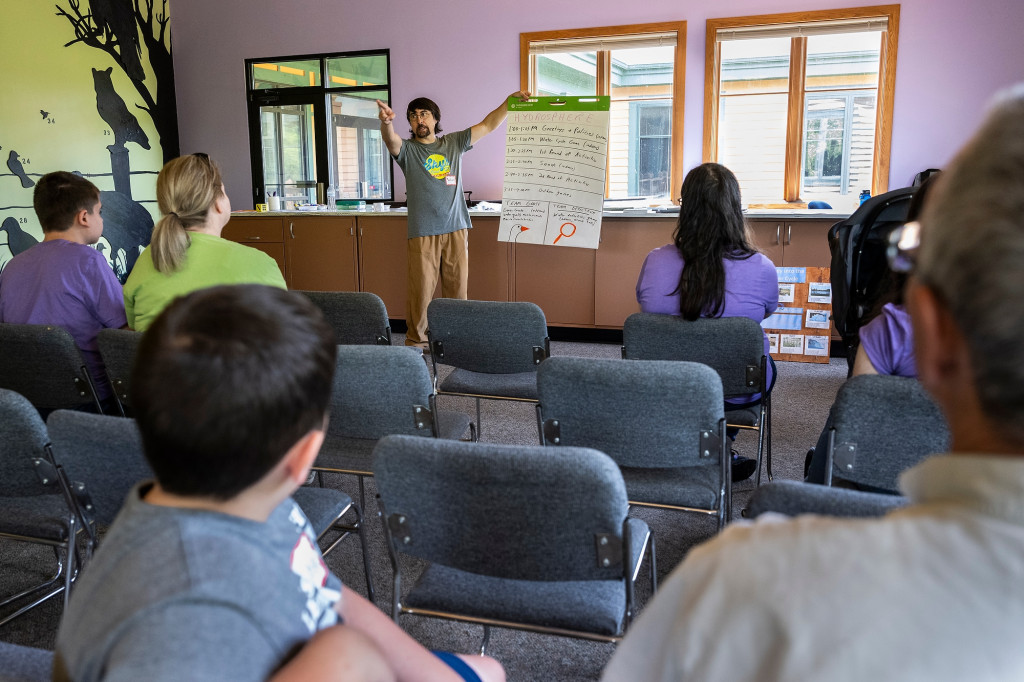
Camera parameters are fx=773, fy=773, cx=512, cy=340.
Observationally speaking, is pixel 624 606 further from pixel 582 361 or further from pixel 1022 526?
pixel 1022 526

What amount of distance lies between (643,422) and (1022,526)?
1.40 metres

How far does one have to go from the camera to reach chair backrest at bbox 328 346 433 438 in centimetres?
215

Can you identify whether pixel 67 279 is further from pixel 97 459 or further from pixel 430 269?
pixel 430 269

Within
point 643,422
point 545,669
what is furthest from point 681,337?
point 545,669

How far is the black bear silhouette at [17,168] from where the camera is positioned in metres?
6.42

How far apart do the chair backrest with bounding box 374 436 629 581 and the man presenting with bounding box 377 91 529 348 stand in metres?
4.29

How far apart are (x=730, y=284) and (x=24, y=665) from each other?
92.1 inches

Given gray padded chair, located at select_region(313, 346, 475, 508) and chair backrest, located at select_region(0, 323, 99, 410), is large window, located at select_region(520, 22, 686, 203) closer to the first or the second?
gray padded chair, located at select_region(313, 346, 475, 508)

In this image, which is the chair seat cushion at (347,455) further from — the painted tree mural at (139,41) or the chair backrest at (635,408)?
the painted tree mural at (139,41)

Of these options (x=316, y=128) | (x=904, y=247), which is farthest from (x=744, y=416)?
(x=316, y=128)

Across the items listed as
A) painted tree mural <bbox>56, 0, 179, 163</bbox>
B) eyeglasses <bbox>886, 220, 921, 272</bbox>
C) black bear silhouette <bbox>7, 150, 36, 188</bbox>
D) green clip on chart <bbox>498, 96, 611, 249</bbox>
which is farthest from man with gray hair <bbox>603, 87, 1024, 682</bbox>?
painted tree mural <bbox>56, 0, 179, 163</bbox>

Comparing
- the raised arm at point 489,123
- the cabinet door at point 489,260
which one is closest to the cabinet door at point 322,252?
the cabinet door at point 489,260

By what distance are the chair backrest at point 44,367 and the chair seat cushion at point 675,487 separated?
1.80 m

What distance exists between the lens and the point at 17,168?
6484mm
